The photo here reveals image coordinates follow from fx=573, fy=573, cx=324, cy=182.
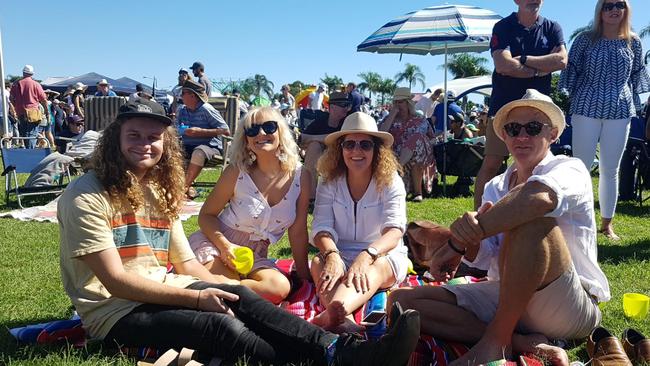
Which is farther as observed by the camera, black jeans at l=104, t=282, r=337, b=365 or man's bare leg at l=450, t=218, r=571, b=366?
black jeans at l=104, t=282, r=337, b=365

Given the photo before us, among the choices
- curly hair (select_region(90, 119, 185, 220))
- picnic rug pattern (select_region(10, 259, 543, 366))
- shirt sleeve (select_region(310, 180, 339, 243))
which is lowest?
picnic rug pattern (select_region(10, 259, 543, 366))

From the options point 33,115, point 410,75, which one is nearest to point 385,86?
Result: point 410,75

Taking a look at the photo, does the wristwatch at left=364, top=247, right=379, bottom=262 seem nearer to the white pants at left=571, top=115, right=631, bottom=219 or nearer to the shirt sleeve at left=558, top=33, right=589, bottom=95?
the white pants at left=571, top=115, right=631, bottom=219

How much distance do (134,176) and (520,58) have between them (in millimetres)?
3557

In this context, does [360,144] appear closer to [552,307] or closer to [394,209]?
[394,209]

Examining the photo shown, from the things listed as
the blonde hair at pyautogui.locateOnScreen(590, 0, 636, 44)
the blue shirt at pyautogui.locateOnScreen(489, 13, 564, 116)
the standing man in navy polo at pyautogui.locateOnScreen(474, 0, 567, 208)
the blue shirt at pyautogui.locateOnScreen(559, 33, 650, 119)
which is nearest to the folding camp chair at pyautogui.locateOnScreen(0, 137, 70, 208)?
the standing man in navy polo at pyautogui.locateOnScreen(474, 0, 567, 208)

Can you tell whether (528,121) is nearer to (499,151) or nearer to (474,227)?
(474,227)

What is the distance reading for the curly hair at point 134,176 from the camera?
107 inches

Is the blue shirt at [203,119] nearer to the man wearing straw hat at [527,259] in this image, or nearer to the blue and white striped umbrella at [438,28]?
the blue and white striped umbrella at [438,28]

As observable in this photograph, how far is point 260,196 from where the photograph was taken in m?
3.70

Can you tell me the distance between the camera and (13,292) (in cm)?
386

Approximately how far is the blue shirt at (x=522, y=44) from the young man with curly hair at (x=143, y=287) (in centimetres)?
326

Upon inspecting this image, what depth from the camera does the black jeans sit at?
2553 millimetres

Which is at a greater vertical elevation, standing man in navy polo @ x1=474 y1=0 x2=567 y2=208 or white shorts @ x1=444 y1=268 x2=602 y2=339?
standing man in navy polo @ x1=474 y1=0 x2=567 y2=208
